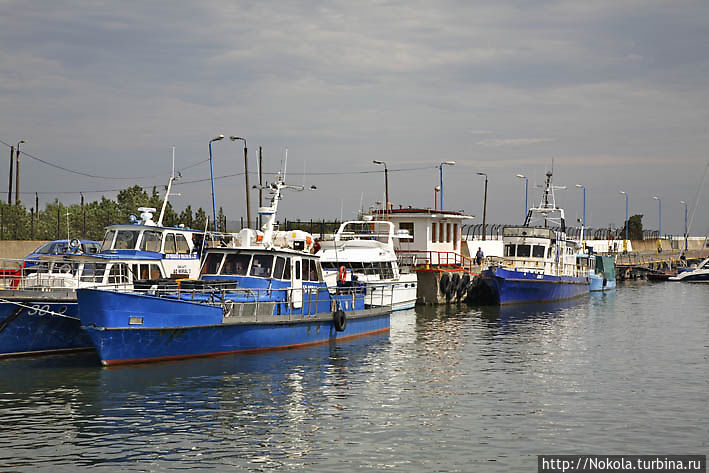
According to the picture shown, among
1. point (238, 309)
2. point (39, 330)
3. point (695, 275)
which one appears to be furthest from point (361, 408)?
point (695, 275)

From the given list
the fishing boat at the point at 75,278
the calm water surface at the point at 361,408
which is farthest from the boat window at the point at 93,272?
the calm water surface at the point at 361,408

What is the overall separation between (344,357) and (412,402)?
646 centimetres

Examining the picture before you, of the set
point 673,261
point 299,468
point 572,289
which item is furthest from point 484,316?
point 673,261

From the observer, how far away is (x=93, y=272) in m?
25.9

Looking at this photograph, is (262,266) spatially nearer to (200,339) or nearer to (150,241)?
(200,339)

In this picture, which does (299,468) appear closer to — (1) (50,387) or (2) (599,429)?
(2) (599,429)

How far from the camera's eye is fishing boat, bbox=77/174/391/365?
21375mm

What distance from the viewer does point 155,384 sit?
2020 cm

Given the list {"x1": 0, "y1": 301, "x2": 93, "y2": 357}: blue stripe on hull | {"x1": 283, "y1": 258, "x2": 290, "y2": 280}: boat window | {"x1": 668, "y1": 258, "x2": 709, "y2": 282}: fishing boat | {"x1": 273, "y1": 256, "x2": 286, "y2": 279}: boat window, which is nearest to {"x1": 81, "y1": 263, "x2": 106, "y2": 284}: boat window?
{"x1": 0, "y1": 301, "x2": 93, "y2": 357}: blue stripe on hull

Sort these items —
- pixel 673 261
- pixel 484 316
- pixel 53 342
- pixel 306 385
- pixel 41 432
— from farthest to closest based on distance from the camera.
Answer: pixel 673 261, pixel 484 316, pixel 53 342, pixel 306 385, pixel 41 432

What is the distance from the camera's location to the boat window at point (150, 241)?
91.5 feet

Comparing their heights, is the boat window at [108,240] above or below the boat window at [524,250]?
above

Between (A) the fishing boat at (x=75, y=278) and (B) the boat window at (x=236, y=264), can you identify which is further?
(B) the boat window at (x=236, y=264)

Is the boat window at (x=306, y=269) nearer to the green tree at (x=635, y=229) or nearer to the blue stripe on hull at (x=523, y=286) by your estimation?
the blue stripe on hull at (x=523, y=286)
